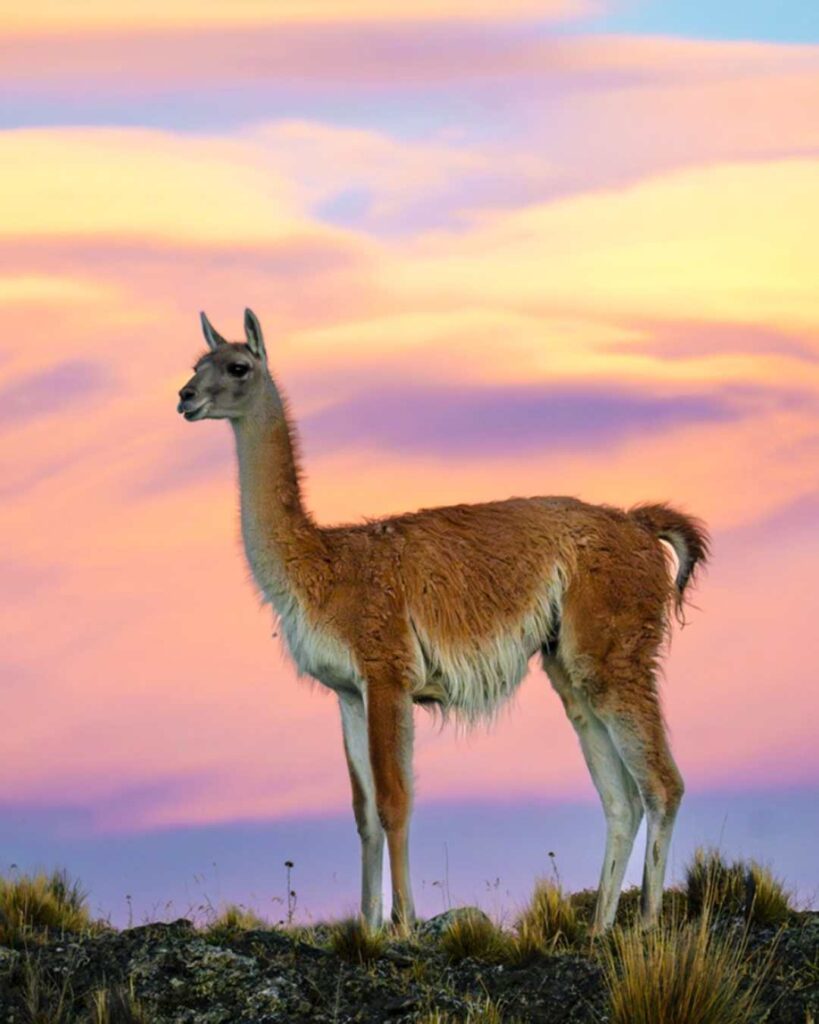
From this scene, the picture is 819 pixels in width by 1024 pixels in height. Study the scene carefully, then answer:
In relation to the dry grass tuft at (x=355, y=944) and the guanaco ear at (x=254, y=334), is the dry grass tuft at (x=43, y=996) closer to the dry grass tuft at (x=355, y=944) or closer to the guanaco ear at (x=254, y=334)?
the dry grass tuft at (x=355, y=944)

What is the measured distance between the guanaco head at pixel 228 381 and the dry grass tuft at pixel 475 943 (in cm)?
447

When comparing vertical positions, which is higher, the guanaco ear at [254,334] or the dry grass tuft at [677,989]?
the guanaco ear at [254,334]

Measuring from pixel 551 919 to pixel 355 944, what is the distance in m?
2.15

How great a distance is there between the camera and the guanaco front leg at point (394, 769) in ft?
42.9

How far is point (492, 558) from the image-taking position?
1382 centimetres

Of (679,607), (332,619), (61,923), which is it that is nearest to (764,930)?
(679,607)

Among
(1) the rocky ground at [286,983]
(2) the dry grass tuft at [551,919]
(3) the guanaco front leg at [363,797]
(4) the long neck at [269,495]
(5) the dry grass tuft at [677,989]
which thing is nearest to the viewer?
(5) the dry grass tuft at [677,989]

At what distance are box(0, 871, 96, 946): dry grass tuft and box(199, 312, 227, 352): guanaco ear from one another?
4.29m

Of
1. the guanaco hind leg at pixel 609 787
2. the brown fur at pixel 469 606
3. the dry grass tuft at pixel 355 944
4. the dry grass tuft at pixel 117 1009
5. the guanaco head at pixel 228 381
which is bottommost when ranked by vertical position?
the dry grass tuft at pixel 117 1009

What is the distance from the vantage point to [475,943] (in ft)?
38.0

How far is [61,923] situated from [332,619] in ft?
9.44

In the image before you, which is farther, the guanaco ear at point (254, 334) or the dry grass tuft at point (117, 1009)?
the guanaco ear at point (254, 334)

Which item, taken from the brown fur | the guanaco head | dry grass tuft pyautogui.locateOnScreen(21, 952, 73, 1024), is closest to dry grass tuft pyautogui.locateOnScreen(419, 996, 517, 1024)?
dry grass tuft pyautogui.locateOnScreen(21, 952, 73, 1024)

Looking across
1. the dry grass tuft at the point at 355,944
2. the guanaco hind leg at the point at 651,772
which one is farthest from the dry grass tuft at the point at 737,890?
the dry grass tuft at the point at 355,944
